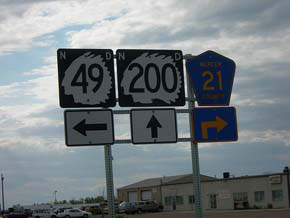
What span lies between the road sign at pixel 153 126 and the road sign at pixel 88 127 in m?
0.42

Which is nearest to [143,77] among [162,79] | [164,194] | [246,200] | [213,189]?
[162,79]

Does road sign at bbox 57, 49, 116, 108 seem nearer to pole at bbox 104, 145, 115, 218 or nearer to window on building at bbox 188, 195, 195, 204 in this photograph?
pole at bbox 104, 145, 115, 218

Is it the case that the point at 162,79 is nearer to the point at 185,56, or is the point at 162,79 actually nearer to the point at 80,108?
the point at 185,56

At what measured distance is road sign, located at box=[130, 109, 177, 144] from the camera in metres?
9.27

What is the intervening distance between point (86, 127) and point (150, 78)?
1.39 metres

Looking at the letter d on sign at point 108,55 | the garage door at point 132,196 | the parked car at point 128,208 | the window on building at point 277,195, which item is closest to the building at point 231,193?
the window on building at point 277,195

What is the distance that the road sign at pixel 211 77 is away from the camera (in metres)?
9.98

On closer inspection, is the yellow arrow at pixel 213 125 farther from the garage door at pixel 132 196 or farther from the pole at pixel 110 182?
the garage door at pixel 132 196

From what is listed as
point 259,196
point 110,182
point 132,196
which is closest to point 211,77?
point 110,182

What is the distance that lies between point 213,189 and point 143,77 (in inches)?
2535

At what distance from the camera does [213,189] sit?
72500 millimetres

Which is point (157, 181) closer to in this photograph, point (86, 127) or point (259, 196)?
point (259, 196)

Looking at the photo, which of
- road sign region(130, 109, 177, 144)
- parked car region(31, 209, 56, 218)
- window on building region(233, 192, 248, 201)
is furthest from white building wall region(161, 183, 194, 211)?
road sign region(130, 109, 177, 144)

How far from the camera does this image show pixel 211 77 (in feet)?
33.2
